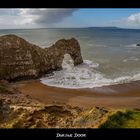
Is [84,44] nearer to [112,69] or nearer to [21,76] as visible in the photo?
[112,69]

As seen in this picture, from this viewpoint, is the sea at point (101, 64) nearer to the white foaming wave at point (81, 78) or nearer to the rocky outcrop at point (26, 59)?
the white foaming wave at point (81, 78)

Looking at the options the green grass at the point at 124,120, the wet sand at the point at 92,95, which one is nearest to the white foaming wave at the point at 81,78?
the wet sand at the point at 92,95

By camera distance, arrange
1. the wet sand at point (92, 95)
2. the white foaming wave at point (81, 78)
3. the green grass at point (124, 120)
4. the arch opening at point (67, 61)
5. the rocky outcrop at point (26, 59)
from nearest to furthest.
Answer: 1. the green grass at point (124, 120)
2. the wet sand at point (92, 95)
3. the white foaming wave at point (81, 78)
4. the rocky outcrop at point (26, 59)
5. the arch opening at point (67, 61)

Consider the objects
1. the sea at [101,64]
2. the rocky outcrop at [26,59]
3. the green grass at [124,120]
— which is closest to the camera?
the green grass at [124,120]

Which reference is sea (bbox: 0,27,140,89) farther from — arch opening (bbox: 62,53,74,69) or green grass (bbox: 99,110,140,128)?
green grass (bbox: 99,110,140,128)

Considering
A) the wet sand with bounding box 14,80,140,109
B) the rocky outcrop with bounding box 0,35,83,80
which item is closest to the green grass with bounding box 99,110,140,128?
the wet sand with bounding box 14,80,140,109

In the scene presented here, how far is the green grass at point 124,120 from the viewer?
358 centimetres

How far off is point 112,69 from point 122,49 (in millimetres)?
445

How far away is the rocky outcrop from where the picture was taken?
657 cm

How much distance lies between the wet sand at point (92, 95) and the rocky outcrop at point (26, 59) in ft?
2.52

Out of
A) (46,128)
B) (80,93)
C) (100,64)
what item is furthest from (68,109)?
(100,64)

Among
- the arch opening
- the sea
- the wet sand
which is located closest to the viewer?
the wet sand

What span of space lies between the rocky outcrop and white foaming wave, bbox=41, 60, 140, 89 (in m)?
0.18

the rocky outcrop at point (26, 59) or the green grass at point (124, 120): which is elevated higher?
the rocky outcrop at point (26, 59)
